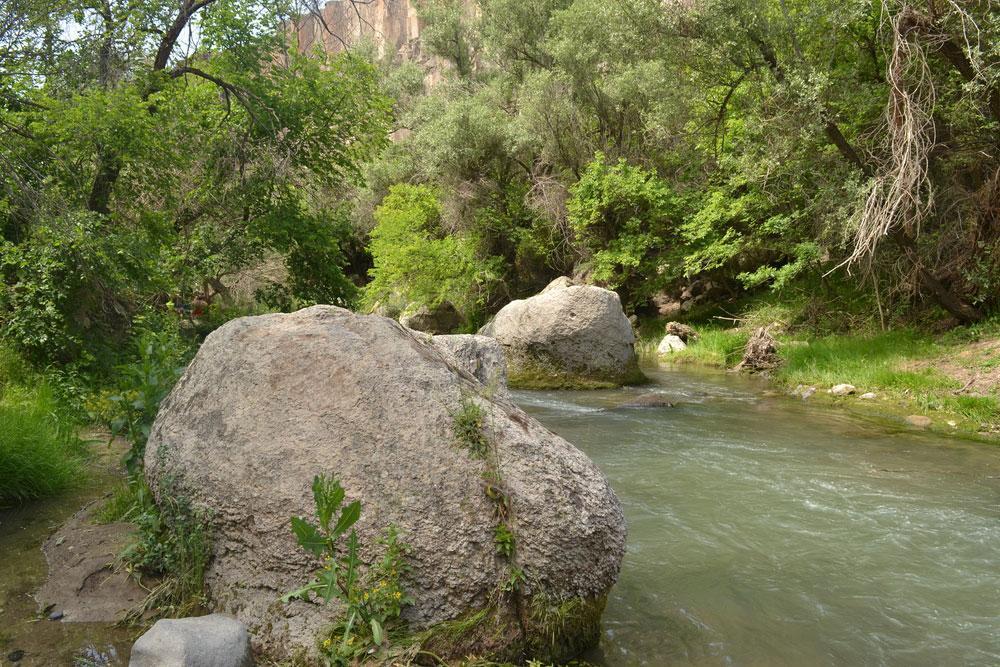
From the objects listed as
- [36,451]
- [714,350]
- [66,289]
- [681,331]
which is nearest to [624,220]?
[681,331]

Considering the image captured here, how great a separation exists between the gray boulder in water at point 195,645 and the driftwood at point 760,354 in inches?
481

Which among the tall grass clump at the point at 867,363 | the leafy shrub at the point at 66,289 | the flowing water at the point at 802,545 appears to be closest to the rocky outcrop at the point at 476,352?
the flowing water at the point at 802,545

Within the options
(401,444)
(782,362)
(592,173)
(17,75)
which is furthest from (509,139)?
(401,444)

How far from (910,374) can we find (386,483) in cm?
965

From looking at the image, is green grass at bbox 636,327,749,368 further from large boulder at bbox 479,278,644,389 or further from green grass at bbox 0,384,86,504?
green grass at bbox 0,384,86,504

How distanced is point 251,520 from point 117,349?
6136 millimetres

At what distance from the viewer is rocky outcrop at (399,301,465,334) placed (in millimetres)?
23859

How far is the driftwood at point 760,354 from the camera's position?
13712 millimetres

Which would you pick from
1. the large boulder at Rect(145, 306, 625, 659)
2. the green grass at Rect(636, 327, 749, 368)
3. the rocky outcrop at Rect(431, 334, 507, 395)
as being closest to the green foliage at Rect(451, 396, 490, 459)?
the large boulder at Rect(145, 306, 625, 659)

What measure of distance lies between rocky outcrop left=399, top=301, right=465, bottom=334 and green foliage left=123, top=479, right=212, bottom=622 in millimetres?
19433

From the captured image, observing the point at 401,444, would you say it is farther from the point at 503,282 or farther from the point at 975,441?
the point at 503,282

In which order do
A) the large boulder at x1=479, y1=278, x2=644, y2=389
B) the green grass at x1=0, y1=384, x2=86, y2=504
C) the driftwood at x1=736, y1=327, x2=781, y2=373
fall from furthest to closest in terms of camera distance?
the driftwood at x1=736, y1=327, x2=781, y2=373 → the large boulder at x1=479, y1=278, x2=644, y2=389 → the green grass at x1=0, y1=384, x2=86, y2=504

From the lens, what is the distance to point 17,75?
7.87 metres

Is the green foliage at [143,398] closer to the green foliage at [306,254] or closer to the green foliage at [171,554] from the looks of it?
the green foliage at [171,554]
